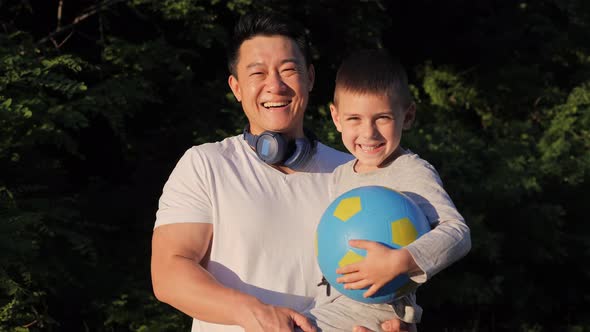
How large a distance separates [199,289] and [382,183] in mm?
853

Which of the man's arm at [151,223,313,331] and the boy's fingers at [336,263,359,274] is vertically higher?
the boy's fingers at [336,263,359,274]

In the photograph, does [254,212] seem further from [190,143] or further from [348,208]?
[190,143]

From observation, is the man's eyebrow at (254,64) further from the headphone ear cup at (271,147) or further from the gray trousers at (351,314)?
the gray trousers at (351,314)

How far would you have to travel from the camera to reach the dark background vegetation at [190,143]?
6.57 metres

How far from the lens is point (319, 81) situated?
35.7 feet

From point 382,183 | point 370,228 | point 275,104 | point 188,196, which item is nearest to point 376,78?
point 382,183

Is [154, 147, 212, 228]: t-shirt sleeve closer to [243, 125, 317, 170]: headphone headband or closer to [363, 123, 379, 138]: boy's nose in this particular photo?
[243, 125, 317, 170]: headphone headband

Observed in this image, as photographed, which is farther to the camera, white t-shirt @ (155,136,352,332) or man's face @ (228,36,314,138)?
man's face @ (228,36,314,138)

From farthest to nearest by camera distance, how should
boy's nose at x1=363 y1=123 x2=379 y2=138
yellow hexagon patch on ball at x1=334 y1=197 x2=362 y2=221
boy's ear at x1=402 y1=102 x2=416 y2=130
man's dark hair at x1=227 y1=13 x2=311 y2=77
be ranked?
man's dark hair at x1=227 y1=13 x2=311 y2=77, boy's ear at x1=402 y1=102 x2=416 y2=130, boy's nose at x1=363 y1=123 x2=379 y2=138, yellow hexagon patch on ball at x1=334 y1=197 x2=362 y2=221

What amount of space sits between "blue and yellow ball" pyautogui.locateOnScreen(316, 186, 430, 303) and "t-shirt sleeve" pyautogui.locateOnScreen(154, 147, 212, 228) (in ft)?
1.78

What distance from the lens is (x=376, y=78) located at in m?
3.18

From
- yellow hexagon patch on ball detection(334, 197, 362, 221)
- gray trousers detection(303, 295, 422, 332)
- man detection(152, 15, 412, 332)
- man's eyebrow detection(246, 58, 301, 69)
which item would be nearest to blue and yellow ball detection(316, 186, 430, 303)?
yellow hexagon patch on ball detection(334, 197, 362, 221)

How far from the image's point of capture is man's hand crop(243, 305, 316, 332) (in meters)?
2.85

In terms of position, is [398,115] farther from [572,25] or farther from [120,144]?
[572,25]
